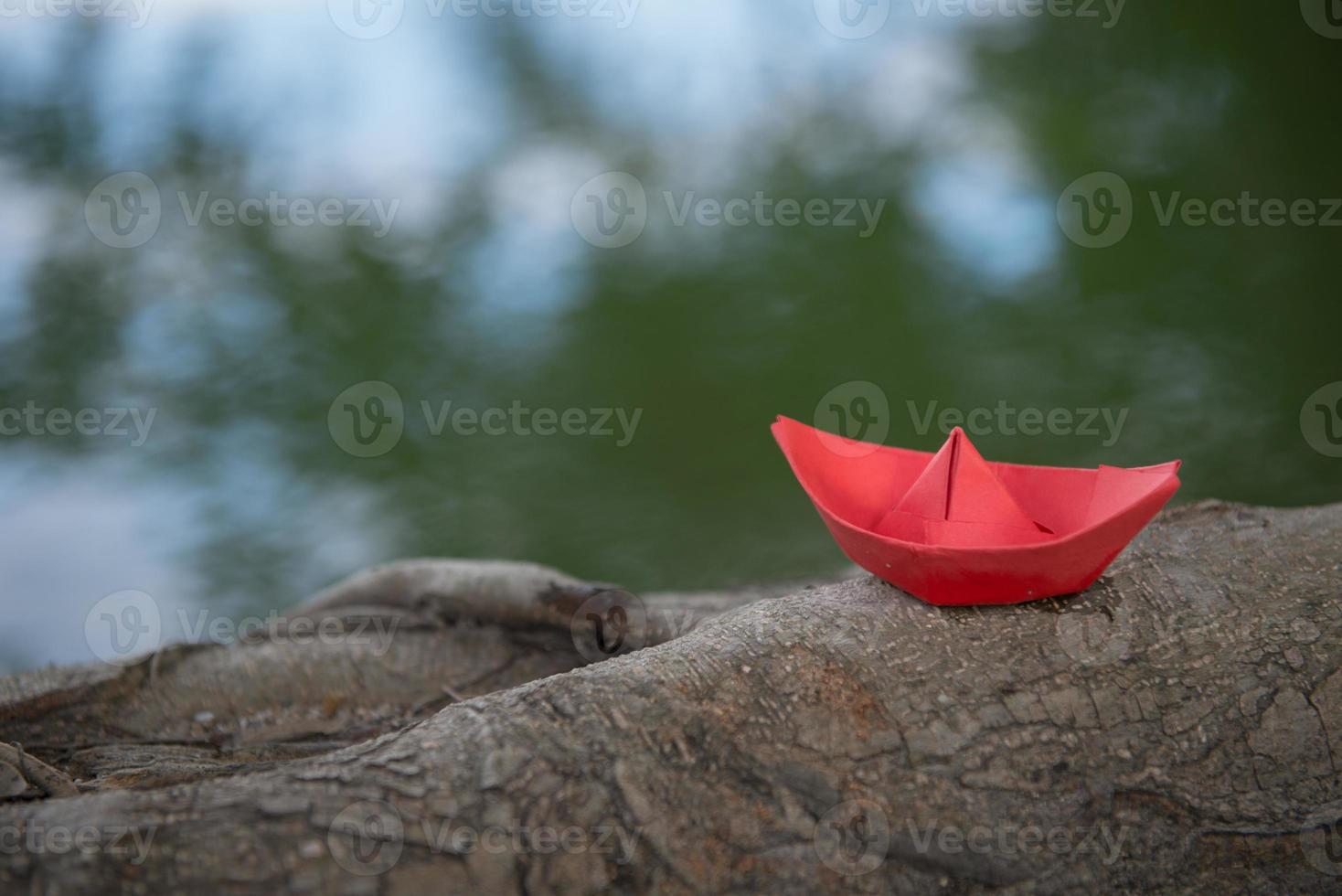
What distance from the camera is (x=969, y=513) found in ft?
2.57

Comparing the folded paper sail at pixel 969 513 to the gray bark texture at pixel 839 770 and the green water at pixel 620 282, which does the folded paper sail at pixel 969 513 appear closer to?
the gray bark texture at pixel 839 770

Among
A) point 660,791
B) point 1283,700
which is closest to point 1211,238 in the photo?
point 1283,700

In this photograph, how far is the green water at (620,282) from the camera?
1.99 m

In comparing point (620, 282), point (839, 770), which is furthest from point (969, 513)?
point (620, 282)

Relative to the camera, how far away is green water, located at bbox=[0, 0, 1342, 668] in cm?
199

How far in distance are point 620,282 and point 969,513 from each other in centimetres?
148

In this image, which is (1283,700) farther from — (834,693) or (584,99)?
(584,99)

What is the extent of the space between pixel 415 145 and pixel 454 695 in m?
1.40

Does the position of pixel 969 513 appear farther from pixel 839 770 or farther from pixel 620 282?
pixel 620 282

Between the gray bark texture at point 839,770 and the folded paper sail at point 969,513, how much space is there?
1.5 inches

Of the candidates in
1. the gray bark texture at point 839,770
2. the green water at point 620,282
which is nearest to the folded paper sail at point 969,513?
the gray bark texture at point 839,770

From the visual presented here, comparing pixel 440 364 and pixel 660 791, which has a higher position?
pixel 440 364

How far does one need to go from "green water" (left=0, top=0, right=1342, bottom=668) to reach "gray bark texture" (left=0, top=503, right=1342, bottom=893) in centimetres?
120

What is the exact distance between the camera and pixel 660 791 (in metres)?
0.65
